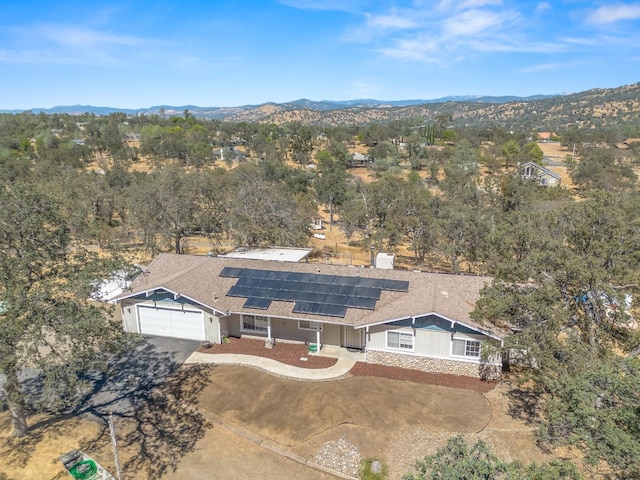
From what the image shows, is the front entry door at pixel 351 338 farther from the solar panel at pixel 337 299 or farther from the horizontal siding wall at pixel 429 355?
the solar panel at pixel 337 299

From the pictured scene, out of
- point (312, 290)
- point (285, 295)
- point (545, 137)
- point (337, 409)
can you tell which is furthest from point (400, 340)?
point (545, 137)

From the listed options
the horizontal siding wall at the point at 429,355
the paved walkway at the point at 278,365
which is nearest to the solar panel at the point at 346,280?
the horizontal siding wall at the point at 429,355

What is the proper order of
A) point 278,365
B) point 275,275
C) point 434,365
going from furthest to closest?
point 275,275 < point 278,365 < point 434,365

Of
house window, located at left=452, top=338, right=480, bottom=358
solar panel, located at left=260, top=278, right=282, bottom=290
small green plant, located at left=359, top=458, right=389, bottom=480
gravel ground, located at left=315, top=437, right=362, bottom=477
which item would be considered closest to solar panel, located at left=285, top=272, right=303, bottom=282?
solar panel, located at left=260, top=278, right=282, bottom=290

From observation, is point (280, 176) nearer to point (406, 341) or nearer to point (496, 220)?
point (496, 220)

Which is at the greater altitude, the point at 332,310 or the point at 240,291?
the point at 240,291

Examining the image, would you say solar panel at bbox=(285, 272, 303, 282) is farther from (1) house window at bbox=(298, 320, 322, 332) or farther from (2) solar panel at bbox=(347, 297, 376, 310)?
(2) solar panel at bbox=(347, 297, 376, 310)

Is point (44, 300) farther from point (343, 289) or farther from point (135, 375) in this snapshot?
point (343, 289)
